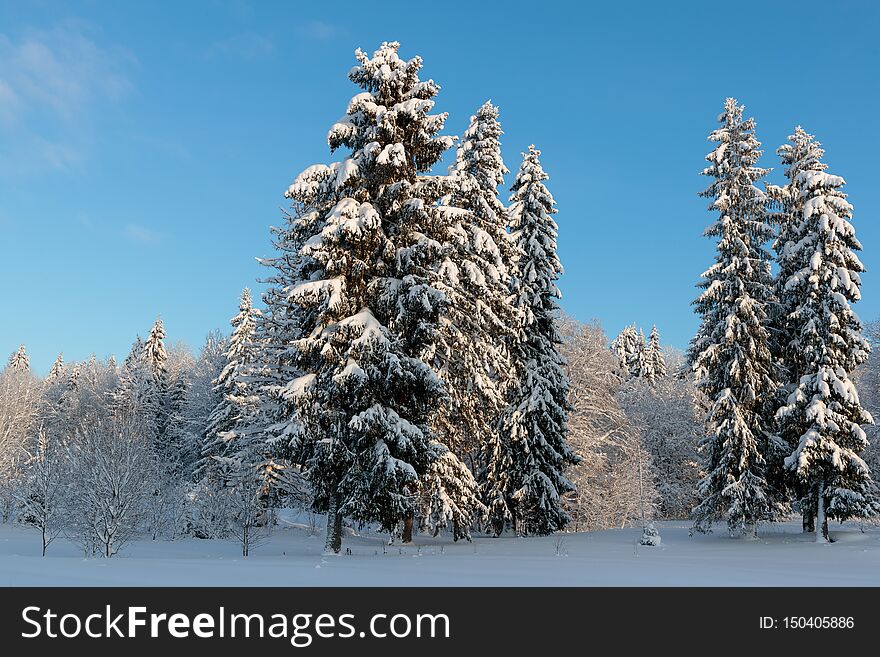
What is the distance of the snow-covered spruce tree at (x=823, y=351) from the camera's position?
24469 millimetres

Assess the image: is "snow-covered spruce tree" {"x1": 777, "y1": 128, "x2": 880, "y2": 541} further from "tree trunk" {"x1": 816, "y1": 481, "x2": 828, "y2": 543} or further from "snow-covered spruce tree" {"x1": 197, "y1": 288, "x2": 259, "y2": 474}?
"snow-covered spruce tree" {"x1": 197, "y1": 288, "x2": 259, "y2": 474}

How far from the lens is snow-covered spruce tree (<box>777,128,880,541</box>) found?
2447 centimetres

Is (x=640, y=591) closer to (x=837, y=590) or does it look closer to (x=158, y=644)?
(x=837, y=590)

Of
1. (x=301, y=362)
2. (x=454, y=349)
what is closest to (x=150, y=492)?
(x=301, y=362)

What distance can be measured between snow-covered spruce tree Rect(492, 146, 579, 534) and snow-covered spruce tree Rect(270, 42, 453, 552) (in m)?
8.78

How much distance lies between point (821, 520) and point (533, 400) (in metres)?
11.9

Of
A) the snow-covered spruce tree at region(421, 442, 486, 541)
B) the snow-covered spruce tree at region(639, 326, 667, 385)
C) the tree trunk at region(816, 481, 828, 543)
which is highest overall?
the snow-covered spruce tree at region(639, 326, 667, 385)

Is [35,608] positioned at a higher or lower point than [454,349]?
lower

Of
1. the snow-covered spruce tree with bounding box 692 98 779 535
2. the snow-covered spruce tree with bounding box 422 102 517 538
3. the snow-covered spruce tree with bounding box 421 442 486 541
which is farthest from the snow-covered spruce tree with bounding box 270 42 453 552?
the snow-covered spruce tree with bounding box 692 98 779 535

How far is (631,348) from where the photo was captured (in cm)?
10019

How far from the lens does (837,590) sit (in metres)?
10.2

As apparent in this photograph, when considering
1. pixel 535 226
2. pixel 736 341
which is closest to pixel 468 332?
pixel 535 226

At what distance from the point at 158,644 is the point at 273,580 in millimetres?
3589

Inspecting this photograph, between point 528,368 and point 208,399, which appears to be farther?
point 208,399
